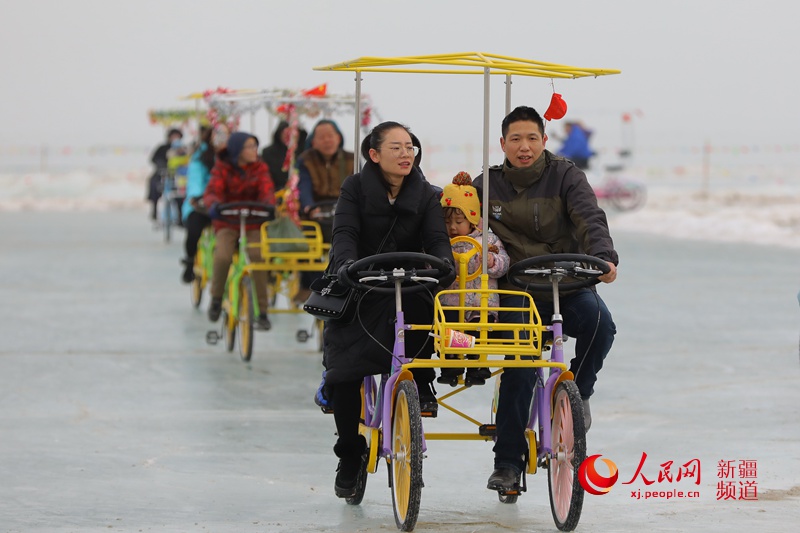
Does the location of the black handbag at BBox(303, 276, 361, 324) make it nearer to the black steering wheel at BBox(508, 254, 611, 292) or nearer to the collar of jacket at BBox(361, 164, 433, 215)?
the collar of jacket at BBox(361, 164, 433, 215)

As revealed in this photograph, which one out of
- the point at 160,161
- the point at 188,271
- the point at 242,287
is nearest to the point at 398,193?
the point at 242,287

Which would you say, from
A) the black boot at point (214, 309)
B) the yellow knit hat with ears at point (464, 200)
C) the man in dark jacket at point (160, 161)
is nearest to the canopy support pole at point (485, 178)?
the yellow knit hat with ears at point (464, 200)

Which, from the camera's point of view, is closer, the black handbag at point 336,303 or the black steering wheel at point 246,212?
the black handbag at point 336,303

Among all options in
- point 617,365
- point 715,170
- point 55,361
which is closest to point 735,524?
point 617,365

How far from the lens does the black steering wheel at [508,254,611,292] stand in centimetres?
645

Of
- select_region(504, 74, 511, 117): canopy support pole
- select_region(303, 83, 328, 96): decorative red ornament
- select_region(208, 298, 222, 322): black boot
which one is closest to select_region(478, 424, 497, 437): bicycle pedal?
select_region(504, 74, 511, 117): canopy support pole

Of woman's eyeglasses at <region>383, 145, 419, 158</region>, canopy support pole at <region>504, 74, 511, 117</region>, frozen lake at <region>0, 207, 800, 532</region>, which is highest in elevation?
canopy support pole at <region>504, 74, 511, 117</region>

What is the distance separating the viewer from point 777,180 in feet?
190

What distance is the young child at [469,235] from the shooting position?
21.8 ft

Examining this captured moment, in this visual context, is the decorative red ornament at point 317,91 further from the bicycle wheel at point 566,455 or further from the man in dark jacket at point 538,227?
the bicycle wheel at point 566,455

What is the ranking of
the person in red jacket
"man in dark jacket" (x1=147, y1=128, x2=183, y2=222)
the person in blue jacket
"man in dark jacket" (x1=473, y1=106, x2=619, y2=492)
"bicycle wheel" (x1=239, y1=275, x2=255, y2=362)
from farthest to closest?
"man in dark jacket" (x1=147, y1=128, x2=183, y2=222) → the person in blue jacket → the person in red jacket → "bicycle wheel" (x1=239, y1=275, x2=255, y2=362) → "man in dark jacket" (x1=473, y1=106, x2=619, y2=492)

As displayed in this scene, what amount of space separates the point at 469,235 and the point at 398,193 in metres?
0.42

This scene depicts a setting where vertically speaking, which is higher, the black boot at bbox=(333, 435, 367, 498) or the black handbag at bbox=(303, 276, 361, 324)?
the black handbag at bbox=(303, 276, 361, 324)

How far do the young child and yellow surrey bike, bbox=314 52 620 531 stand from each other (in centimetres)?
8
